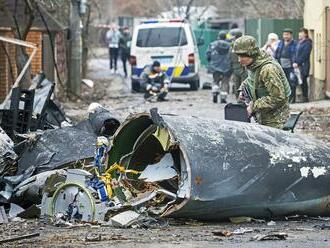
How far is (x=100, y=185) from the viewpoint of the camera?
9.72 metres

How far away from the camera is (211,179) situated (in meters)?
9.09

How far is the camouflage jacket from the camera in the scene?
10.7m

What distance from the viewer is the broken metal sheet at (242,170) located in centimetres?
907

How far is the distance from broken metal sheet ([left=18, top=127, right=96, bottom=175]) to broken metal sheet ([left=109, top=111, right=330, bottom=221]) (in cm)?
157

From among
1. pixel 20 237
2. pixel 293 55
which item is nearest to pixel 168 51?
pixel 293 55

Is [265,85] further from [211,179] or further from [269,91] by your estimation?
[211,179]

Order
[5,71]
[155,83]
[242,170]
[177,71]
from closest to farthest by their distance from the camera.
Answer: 1. [242,170]
2. [5,71]
3. [155,83]
4. [177,71]

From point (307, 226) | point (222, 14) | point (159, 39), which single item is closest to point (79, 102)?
point (159, 39)

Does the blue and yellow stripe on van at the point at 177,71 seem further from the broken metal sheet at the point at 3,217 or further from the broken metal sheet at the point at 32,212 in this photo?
the broken metal sheet at the point at 32,212

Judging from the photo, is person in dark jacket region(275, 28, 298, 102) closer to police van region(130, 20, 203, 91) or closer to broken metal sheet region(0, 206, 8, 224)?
police van region(130, 20, 203, 91)

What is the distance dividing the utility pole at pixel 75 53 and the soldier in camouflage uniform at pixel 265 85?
54.7 feet

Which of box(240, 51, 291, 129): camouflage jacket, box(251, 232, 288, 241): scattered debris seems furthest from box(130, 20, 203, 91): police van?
box(251, 232, 288, 241): scattered debris

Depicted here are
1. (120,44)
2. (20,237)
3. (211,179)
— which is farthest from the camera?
(120,44)

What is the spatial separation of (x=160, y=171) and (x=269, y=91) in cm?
158
